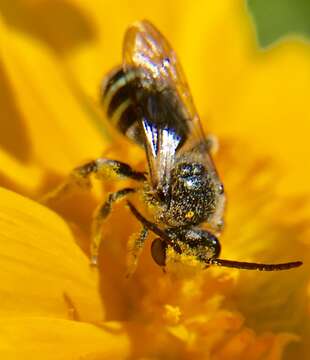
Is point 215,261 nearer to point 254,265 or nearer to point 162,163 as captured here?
point 254,265

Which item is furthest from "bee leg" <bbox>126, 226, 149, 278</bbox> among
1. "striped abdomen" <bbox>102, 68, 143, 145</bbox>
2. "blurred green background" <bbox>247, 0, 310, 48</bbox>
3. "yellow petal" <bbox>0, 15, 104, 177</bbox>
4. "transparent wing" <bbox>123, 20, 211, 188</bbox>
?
"blurred green background" <bbox>247, 0, 310, 48</bbox>

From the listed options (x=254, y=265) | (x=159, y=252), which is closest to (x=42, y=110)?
(x=159, y=252)

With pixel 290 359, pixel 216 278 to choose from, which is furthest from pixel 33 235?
pixel 290 359

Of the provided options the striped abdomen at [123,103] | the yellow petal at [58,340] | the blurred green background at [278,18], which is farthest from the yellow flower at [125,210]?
the blurred green background at [278,18]

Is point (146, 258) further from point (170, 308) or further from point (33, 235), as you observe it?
point (33, 235)

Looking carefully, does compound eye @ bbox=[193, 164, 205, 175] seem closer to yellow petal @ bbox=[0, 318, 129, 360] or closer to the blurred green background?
yellow petal @ bbox=[0, 318, 129, 360]

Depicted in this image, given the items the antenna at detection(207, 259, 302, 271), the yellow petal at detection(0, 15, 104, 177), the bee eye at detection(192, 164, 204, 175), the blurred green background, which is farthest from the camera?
the blurred green background
